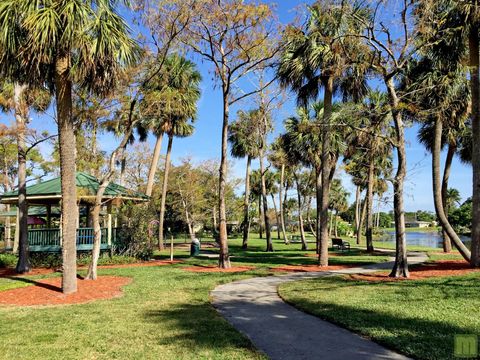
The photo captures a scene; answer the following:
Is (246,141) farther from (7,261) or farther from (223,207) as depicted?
(7,261)

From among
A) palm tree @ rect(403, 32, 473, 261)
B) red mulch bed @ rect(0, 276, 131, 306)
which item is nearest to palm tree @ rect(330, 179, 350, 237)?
palm tree @ rect(403, 32, 473, 261)

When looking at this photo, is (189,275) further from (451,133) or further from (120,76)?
(451,133)

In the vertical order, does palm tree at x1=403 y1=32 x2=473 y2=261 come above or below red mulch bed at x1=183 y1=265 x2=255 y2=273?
above

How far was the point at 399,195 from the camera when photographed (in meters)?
13.6

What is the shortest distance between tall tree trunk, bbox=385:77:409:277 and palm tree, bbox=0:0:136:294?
337 inches

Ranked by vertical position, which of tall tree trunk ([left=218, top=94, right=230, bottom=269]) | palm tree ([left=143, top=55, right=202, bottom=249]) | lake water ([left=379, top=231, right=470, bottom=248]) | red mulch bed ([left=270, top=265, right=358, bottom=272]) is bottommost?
lake water ([left=379, top=231, right=470, bottom=248])

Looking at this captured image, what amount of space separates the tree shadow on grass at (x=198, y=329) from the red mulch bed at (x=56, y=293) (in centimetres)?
272

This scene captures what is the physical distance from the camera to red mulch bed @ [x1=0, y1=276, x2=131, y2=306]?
392 inches

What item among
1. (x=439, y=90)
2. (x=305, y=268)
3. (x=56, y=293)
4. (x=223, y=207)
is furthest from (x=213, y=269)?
(x=439, y=90)

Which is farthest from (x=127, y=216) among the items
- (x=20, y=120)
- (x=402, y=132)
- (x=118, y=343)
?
(x=118, y=343)

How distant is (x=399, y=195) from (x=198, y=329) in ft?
30.1

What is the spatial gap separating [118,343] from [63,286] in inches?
213

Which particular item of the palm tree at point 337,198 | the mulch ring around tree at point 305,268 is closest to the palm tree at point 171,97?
the mulch ring around tree at point 305,268

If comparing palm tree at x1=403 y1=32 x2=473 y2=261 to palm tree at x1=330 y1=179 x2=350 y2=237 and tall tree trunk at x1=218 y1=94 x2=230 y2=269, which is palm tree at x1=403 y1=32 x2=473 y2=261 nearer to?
tall tree trunk at x1=218 y1=94 x2=230 y2=269
